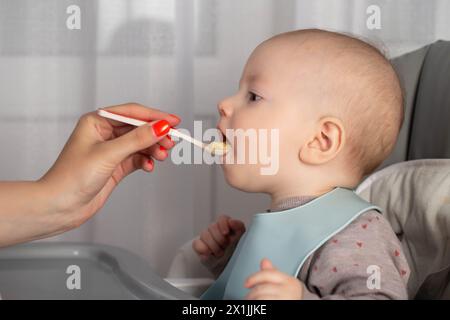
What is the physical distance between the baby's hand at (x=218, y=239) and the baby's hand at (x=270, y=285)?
38 cm

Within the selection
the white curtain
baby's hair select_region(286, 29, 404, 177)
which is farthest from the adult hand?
the white curtain

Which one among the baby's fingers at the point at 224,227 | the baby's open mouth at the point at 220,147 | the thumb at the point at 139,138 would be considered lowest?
the baby's fingers at the point at 224,227

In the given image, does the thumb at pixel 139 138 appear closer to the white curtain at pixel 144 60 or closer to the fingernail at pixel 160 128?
the fingernail at pixel 160 128

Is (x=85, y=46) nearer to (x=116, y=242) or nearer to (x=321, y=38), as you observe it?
(x=116, y=242)

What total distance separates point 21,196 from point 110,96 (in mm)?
844

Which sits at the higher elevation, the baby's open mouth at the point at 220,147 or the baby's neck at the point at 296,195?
the baby's open mouth at the point at 220,147

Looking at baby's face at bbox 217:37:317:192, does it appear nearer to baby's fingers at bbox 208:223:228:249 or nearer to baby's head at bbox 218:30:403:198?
baby's head at bbox 218:30:403:198

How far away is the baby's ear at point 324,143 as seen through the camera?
3.25 feet

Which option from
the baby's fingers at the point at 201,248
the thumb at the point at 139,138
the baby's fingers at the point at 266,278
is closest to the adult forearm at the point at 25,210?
the thumb at the point at 139,138

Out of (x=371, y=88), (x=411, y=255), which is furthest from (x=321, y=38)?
(x=411, y=255)

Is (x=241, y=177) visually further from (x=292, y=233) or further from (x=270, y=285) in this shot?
(x=270, y=285)

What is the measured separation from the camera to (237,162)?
3.41ft

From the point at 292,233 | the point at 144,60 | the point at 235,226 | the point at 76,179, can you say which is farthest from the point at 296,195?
the point at 144,60

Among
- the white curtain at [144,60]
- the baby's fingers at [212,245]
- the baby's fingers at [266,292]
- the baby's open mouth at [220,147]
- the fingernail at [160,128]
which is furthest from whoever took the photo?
the white curtain at [144,60]
